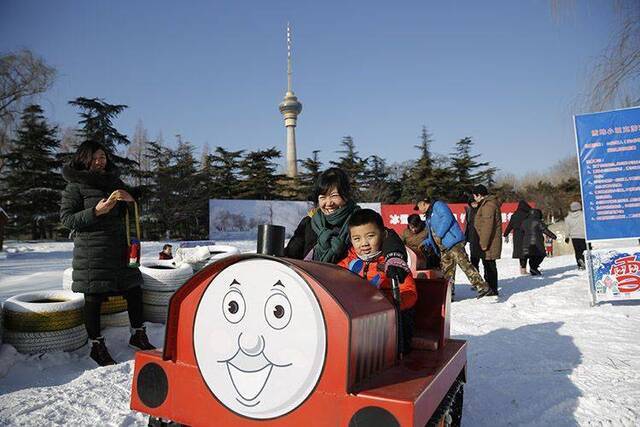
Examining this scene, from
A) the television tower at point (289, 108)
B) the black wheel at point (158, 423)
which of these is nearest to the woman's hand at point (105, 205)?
the black wheel at point (158, 423)

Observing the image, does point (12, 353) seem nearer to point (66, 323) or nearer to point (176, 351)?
point (66, 323)

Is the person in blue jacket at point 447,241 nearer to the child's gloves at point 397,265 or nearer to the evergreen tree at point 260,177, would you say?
the child's gloves at point 397,265

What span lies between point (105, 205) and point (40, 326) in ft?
3.80

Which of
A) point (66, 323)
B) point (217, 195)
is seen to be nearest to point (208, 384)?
point (66, 323)

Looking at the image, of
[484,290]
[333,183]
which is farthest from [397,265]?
[484,290]

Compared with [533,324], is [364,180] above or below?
above

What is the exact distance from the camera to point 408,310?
7.36 ft

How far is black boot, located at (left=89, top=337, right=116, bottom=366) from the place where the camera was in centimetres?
343

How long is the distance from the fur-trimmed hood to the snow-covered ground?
1439 mm

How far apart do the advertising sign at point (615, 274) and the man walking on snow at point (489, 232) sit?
133 cm

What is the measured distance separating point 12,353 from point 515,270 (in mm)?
10134

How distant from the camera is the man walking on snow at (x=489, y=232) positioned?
686 centimetres

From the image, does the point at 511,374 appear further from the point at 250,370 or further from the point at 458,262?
the point at 458,262

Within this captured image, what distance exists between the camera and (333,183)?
106 inches
